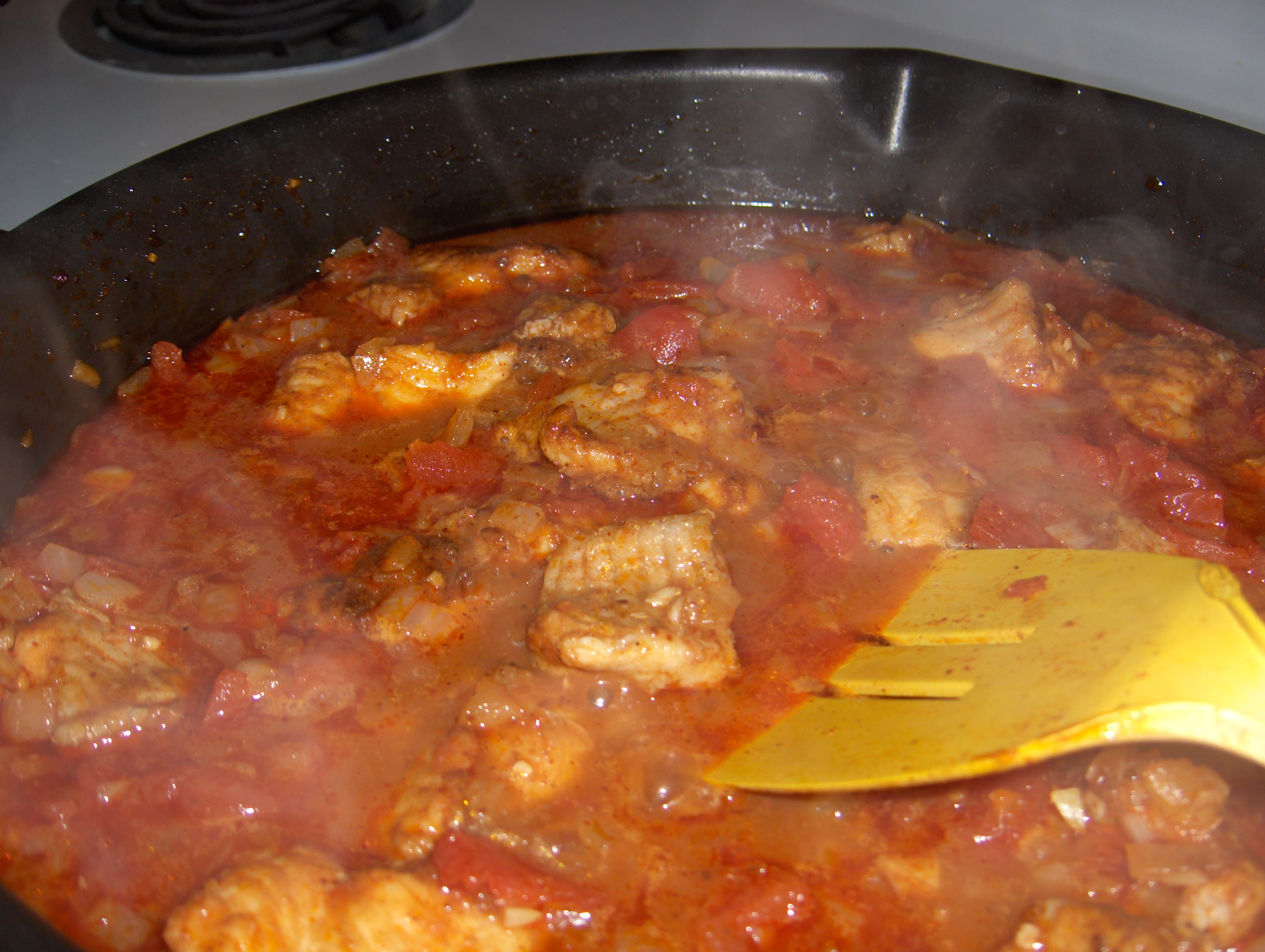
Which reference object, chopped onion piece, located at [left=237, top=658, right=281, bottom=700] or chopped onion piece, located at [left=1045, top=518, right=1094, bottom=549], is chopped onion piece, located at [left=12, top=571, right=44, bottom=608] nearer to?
chopped onion piece, located at [left=237, top=658, right=281, bottom=700]

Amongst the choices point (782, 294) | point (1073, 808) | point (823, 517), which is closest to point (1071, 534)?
point (823, 517)

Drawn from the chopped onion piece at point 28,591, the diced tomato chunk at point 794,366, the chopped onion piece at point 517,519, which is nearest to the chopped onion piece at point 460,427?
the chopped onion piece at point 517,519

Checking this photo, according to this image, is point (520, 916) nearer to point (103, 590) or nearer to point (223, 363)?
point (103, 590)

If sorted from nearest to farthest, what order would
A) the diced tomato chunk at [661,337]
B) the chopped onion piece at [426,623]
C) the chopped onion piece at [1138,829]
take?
the chopped onion piece at [1138,829] → the chopped onion piece at [426,623] → the diced tomato chunk at [661,337]

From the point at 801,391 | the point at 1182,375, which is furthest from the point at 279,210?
the point at 1182,375

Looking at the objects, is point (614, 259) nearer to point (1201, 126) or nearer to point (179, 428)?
point (179, 428)

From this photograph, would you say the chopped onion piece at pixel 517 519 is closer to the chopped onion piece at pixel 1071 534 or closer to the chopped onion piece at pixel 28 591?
the chopped onion piece at pixel 28 591
